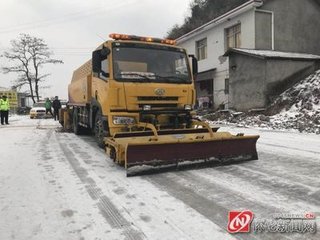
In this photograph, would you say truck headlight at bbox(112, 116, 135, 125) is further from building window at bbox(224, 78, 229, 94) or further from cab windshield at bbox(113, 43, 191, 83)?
building window at bbox(224, 78, 229, 94)

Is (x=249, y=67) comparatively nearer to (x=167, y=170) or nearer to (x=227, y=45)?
(x=227, y=45)

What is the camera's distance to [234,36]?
83.8ft

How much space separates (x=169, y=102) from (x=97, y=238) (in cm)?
514

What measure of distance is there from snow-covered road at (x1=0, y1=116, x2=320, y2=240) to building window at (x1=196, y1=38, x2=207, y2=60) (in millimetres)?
21230

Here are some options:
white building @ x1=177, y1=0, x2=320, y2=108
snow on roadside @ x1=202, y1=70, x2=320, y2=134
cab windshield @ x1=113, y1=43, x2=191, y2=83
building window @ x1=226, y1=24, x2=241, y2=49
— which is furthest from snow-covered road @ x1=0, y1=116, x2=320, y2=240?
building window @ x1=226, y1=24, x2=241, y2=49

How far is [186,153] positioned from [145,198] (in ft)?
6.82

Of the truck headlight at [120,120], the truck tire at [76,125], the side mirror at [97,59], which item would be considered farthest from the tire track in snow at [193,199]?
the truck tire at [76,125]

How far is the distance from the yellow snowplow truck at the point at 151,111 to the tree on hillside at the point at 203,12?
3120 cm

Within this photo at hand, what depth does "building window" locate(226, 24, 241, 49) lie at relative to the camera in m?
25.0

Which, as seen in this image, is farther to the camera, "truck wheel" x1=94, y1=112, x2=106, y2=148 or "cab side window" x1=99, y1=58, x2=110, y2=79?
"truck wheel" x1=94, y1=112, x2=106, y2=148

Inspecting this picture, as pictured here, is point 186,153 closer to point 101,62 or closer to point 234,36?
point 101,62

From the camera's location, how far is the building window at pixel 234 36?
985 inches

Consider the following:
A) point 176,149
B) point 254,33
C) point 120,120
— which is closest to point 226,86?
point 254,33

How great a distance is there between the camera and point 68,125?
17.0m
